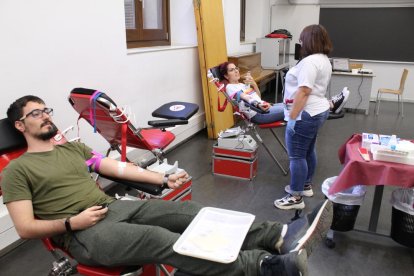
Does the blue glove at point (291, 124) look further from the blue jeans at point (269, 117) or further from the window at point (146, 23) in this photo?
the window at point (146, 23)

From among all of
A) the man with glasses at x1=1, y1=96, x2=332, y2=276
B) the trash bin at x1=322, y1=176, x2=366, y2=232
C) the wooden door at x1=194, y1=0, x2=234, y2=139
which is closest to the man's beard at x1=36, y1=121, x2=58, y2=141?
the man with glasses at x1=1, y1=96, x2=332, y2=276

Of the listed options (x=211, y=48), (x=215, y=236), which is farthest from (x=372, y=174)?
(x=211, y=48)

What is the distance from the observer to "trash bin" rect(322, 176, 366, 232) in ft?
7.73

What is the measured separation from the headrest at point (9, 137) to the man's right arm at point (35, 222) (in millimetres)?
354

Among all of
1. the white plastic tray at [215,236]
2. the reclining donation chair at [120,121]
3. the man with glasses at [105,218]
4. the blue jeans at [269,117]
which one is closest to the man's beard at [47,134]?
the man with glasses at [105,218]

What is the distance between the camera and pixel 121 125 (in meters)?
2.11

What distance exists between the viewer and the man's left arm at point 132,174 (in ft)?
6.31

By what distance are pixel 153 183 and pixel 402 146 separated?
64.2 inches

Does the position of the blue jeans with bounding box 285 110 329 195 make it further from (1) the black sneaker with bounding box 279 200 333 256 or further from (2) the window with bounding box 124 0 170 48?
(2) the window with bounding box 124 0 170 48

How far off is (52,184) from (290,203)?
1.94 meters

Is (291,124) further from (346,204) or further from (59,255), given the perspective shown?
(59,255)

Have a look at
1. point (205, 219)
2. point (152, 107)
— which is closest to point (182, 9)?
point (152, 107)

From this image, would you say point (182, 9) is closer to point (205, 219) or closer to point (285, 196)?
point (285, 196)

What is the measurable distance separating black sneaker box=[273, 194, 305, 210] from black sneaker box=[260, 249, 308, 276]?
1527 mm
